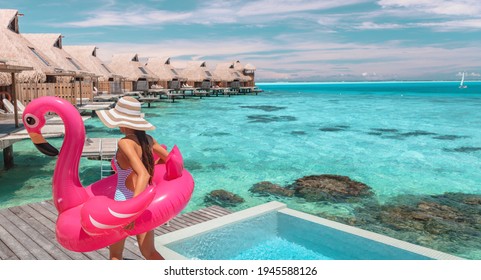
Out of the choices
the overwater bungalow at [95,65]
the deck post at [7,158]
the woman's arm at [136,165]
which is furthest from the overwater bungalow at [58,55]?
the woman's arm at [136,165]

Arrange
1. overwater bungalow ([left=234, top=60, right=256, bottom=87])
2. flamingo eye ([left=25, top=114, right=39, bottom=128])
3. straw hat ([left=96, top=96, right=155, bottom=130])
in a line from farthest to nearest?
overwater bungalow ([left=234, top=60, right=256, bottom=87]) → straw hat ([left=96, top=96, right=155, bottom=130]) → flamingo eye ([left=25, top=114, right=39, bottom=128])

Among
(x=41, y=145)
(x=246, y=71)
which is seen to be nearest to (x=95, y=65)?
(x=41, y=145)

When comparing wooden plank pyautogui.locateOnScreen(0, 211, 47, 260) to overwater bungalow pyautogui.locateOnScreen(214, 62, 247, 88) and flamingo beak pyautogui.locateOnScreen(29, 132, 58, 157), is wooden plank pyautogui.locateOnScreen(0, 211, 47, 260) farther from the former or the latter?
overwater bungalow pyautogui.locateOnScreen(214, 62, 247, 88)

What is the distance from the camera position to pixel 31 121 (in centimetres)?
292

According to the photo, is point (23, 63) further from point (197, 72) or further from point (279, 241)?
point (197, 72)

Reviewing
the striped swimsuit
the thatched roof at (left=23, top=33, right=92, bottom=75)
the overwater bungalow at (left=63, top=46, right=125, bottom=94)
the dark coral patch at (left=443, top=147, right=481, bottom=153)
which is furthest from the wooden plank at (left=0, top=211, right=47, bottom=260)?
the overwater bungalow at (left=63, top=46, right=125, bottom=94)

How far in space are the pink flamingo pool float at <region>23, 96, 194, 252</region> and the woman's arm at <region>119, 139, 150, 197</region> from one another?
72 millimetres

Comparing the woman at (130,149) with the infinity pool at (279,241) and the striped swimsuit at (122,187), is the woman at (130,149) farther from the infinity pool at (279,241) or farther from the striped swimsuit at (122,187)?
the infinity pool at (279,241)

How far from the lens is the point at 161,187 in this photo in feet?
10.7

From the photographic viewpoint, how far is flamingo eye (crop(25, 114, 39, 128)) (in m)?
2.89

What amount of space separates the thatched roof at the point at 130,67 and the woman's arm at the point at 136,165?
39.5 meters

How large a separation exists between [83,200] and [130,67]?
137 feet

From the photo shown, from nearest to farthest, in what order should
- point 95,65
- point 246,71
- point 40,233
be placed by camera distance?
point 40,233, point 95,65, point 246,71

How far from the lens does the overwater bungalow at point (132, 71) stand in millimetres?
41625
